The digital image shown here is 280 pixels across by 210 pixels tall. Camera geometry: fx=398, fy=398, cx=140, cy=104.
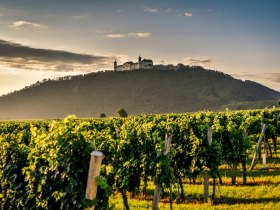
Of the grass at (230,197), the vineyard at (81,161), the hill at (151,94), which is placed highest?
the hill at (151,94)

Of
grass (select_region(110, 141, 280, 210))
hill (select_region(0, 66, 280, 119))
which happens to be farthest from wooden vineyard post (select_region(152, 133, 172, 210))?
hill (select_region(0, 66, 280, 119))

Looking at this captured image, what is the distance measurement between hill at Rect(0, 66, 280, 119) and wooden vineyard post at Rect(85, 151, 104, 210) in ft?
461

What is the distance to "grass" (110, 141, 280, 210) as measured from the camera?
615 inches

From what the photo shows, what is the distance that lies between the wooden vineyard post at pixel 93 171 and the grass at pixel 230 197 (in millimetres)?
6962

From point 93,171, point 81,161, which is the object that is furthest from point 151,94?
point 93,171

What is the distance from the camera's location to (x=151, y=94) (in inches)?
6540

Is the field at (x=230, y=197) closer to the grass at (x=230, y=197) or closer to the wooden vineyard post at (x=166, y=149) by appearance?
the grass at (x=230, y=197)

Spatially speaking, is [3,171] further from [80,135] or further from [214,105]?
[214,105]

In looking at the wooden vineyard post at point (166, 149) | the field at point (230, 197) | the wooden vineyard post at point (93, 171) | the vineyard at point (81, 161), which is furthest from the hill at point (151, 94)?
the wooden vineyard post at point (93, 171)

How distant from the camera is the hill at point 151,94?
15600cm

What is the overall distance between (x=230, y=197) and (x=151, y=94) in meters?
149

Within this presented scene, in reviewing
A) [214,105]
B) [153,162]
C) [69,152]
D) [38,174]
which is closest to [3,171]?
[38,174]

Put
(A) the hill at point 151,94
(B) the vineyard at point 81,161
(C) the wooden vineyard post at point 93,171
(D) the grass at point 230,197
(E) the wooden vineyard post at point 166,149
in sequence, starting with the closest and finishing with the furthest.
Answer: (C) the wooden vineyard post at point 93,171, (B) the vineyard at point 81,161, (E) the wooden vineyard post at point 166,149, (D) the grass at point 230,197, (A) the hill at point 151,94

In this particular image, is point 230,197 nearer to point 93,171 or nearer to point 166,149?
point 166,149
